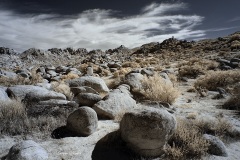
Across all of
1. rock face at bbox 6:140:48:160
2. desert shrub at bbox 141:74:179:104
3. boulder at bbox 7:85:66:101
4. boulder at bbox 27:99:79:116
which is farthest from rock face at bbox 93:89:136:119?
rock face at bbox 6:140:48:160

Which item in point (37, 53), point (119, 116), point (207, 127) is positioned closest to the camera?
point (207, 127)

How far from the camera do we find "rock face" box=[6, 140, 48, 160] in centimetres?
→ 525

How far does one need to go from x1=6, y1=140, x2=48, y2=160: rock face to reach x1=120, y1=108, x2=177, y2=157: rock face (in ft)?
6.22

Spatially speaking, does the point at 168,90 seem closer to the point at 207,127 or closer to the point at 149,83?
the point at 149,83

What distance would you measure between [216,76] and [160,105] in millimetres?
5900

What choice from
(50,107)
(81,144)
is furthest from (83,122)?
(50,107)

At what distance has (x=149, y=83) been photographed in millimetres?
11578

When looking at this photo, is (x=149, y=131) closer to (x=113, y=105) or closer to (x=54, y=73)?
(x=113, y=105)

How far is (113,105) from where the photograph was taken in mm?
8398

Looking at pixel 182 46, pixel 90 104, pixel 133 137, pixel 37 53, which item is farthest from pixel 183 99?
pixel 37 53

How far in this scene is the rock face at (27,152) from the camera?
17.2ft

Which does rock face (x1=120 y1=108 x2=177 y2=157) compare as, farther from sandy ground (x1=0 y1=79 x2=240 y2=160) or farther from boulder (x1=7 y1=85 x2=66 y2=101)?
boulder (x1=7 y1=85 x2=66 y2=101)

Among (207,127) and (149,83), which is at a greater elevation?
(149,83)

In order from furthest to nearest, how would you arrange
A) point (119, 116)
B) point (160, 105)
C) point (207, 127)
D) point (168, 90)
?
1. point (168, 90)
2. point (160, 105)
3. point (119, 116)
4. point (207, 127)
